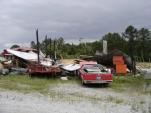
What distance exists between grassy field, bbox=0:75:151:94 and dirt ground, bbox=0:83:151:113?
A: 1.01m

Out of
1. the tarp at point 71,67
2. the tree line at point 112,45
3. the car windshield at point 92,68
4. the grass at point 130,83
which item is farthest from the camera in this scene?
the tree line at point 112,45

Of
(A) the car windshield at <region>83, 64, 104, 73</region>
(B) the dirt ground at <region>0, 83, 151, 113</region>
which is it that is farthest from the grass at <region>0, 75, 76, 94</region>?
(A) the car windshield at <region>83, 64, 104, 73</region>

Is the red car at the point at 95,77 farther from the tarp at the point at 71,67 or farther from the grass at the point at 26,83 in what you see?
the tarp at the point at 71,67

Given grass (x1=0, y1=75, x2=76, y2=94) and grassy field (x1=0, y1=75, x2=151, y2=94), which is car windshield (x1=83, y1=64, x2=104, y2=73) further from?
grass (x1=0, y1=75, x2=76, y2=94)

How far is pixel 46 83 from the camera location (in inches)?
1105

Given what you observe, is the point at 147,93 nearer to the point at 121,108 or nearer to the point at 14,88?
the point at 121,108

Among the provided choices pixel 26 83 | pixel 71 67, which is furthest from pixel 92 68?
pixel 71 67

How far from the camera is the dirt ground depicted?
17297 mm

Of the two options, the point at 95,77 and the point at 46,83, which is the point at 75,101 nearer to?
the point at 95,77

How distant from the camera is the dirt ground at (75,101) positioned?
17.3 meters

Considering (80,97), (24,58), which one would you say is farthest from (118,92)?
(24,58)

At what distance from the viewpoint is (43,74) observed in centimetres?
3172

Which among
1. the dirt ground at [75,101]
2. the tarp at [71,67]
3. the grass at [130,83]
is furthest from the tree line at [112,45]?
the dirt ground at [75,101]

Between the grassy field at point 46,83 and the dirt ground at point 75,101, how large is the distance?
1008 mm
